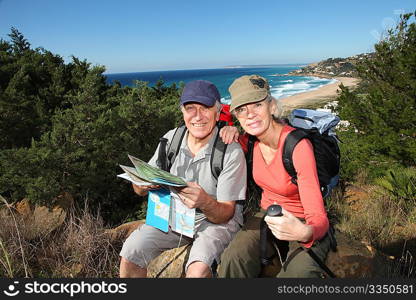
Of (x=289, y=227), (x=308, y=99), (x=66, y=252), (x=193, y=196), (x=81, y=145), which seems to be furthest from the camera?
(x=308, y=99)

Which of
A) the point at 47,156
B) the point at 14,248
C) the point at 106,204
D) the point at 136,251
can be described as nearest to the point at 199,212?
the point at 136,251

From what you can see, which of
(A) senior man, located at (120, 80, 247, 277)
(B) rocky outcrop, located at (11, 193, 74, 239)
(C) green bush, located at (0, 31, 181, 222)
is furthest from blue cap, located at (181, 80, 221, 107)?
(C) green bush, located at (0, 31, 181, 222)

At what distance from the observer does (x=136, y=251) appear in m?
2.12

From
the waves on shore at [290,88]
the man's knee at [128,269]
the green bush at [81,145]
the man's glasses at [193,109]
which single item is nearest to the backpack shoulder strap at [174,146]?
the man's glasses at [193,109]

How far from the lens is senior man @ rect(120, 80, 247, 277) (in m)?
1.93

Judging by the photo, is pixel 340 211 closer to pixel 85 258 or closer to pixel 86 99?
pixel 85 258

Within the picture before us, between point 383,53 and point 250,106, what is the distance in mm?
5875

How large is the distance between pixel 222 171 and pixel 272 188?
358 millimetres

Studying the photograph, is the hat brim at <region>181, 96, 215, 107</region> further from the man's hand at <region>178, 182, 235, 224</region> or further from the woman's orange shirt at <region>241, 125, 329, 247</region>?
the man's hand at <region>178, 182, 235, 224</region>

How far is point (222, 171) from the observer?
6.61 ft

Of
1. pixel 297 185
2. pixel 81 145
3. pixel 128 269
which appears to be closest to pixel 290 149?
pixel 297 185

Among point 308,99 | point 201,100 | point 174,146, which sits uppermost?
point 201,100

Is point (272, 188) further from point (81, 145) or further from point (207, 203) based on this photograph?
point (81, 145)

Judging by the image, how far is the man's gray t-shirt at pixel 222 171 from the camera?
1.98m
